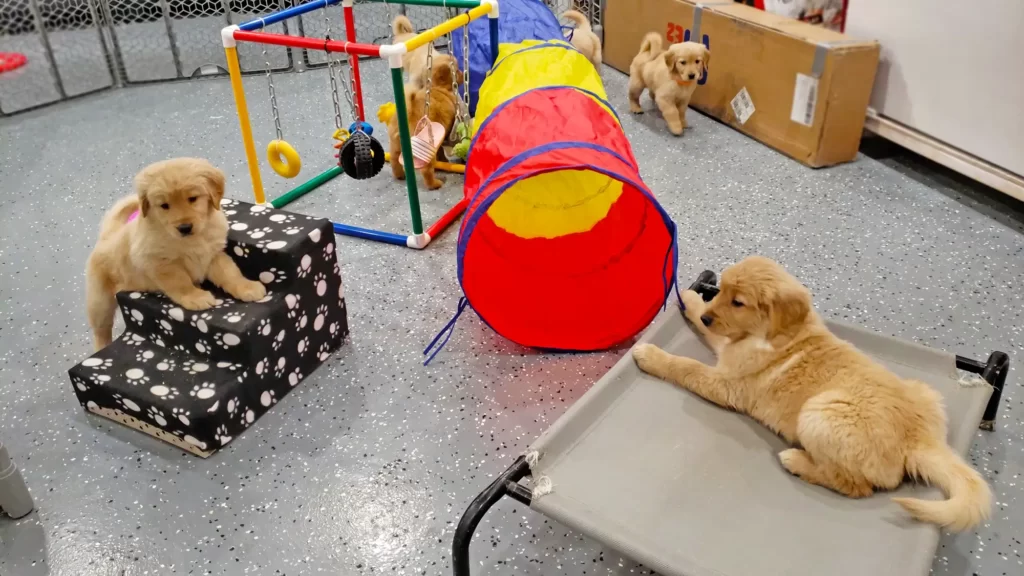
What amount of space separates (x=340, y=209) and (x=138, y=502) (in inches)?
54.0

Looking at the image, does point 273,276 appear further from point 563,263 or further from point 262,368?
point 563,263

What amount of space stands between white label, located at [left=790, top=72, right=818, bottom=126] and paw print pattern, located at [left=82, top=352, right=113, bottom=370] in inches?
99.5

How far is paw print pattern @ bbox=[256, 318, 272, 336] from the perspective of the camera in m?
1.66

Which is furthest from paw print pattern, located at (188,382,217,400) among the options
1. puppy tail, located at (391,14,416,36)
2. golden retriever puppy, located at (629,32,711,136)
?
golden retriever puppy, located at (629,32,711,136)

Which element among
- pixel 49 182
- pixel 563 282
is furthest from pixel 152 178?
pixel 49 182

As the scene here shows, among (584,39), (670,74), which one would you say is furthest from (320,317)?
(584,39)

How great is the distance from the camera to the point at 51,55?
11.8 feet

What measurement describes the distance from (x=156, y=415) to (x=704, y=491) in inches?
46.3

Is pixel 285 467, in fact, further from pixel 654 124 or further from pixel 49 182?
pixel 654 124

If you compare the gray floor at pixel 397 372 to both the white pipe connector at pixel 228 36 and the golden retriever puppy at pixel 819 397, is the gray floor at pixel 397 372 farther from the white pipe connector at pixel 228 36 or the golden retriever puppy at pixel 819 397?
the white pipe connector at pixel 228 36

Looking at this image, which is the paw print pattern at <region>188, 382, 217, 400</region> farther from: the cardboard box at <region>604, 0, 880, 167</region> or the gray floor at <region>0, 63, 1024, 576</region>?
the cardboard box at <region>604, 0, 880, 167</region>

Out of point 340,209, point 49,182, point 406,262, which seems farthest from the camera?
point 49,182

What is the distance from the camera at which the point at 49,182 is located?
291cm

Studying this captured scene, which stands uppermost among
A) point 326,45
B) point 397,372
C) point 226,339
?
point 326,45
